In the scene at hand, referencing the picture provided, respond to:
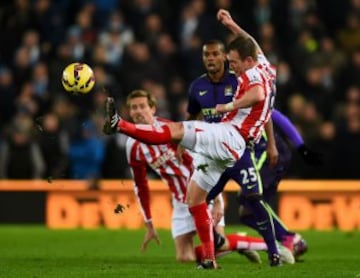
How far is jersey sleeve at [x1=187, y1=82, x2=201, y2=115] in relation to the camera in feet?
43.6

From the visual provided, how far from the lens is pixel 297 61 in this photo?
71.1 feet

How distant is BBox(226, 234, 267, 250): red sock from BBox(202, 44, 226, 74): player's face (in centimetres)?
177

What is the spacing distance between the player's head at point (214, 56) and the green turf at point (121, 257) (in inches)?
77.1

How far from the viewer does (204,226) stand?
12.0 m

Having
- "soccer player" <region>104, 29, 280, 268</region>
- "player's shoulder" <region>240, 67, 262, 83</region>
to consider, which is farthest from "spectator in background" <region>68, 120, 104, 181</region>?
"player's shoulder" <region>240, 67, 262, 83</region>

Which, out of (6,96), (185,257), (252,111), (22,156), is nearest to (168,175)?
(185,257)

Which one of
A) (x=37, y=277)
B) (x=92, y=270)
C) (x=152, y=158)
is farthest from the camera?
(x=152, y=158)

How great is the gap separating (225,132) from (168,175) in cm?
247

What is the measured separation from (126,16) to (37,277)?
12493 mm

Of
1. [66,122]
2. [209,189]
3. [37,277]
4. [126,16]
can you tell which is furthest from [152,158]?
[126,16]

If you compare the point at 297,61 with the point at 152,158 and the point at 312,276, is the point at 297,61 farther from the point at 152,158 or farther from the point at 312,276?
the point at 312,276

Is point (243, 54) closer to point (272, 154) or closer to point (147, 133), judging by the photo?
point (147, 133)

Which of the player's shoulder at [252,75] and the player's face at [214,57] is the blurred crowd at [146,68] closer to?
the player's face at [214,57]

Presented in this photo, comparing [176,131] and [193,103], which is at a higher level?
[193,103]
